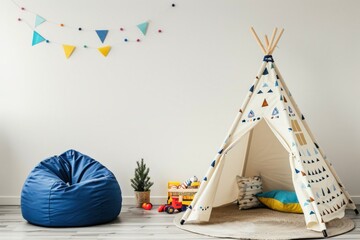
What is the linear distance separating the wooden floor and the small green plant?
423mm

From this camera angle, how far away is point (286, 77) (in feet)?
15.4

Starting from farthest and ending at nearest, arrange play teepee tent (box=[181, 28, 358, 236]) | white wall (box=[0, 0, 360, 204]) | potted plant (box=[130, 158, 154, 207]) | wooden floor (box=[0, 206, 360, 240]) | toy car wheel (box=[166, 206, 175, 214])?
white wall (box=[0, 0, 360, 204]) < potted plant (box=[130, 158, 154, 207]) < toy car wheel (box=[166, 206, 175, 214]) < play teepee tent (box=[181, 28, 358, 236]) < wooden floor (box=[0, 206, 360, 240])

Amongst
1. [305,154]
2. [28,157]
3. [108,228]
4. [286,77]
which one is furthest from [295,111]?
[28,157]

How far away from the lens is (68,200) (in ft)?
12.2

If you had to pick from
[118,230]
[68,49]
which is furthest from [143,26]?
[118,230]

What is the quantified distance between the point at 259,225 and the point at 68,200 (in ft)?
4.29

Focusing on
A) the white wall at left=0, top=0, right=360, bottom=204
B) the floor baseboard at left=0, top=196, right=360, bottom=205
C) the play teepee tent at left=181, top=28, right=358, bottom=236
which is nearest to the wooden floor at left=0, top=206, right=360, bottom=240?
the play teepee tent at left=181, top=28, right=358, bottom=236

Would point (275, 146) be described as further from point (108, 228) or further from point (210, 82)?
point (108, 228)

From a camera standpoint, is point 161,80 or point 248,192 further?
point 161,80

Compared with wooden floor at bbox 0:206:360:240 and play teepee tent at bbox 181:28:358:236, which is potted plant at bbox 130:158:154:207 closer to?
wooden floor at bbox 0:206:360:240

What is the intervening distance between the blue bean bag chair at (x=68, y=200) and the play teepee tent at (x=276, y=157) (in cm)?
56

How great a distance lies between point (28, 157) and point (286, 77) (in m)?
2.33

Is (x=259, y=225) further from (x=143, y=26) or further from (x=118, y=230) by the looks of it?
(x=143, y=26)

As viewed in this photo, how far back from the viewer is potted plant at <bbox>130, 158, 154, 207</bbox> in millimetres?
4555
